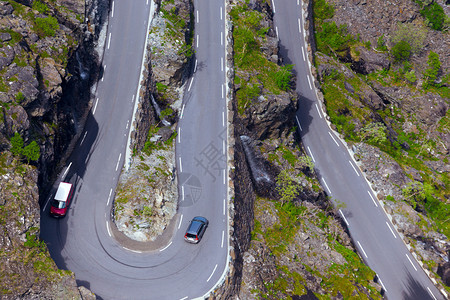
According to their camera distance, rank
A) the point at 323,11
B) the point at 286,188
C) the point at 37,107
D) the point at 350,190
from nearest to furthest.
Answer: the point at 37,107 → the point at 286,188 → the point at 350,190 → the point at 323,11

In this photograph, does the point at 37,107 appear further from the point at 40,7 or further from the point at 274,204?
the point at 274,204

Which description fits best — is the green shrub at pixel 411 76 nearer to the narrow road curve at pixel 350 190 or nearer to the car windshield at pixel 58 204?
the narrow road curve at pixel 350 190

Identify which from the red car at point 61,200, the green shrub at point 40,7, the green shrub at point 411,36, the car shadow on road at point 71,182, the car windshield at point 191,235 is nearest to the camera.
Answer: the car shadow on road at point 71,182

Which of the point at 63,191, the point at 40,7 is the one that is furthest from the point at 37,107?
the point at 40,7

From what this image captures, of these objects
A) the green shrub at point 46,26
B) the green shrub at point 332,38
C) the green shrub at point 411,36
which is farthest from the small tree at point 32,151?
the green shrub at point 411,36

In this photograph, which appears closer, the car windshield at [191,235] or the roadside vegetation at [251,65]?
the car windshield at [191,235]

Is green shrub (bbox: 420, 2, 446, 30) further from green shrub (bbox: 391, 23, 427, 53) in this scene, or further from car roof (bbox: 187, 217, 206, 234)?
car roof (bbox: 187, 217, 206, 234)
